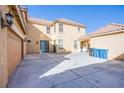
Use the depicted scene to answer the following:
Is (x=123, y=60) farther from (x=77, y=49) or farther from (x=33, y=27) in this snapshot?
(x=33, y=27)

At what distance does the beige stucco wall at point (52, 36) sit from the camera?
16.0 metres

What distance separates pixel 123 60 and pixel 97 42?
3.49 meters

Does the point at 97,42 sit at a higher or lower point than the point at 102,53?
higher

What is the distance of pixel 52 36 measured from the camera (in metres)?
17.6

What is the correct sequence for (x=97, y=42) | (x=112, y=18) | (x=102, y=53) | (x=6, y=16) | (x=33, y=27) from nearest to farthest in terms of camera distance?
(x=6, y=16), (x=102, y=53), (x=97, y=42), (x=112, y=18), (x=33, y=27)

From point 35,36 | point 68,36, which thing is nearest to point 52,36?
point 68,36

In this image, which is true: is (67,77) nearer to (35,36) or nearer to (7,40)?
(7,40)

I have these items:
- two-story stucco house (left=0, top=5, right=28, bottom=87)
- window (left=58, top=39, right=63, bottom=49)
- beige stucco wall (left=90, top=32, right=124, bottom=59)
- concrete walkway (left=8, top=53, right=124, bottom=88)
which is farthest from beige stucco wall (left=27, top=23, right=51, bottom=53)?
two-story stucco house (left=0, top=5, right=28, bottom=87)

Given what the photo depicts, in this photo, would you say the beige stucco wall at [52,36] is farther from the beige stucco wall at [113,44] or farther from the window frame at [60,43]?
the beige stucco wall at [113,44]

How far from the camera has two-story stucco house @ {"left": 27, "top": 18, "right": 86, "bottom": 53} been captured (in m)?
16.1

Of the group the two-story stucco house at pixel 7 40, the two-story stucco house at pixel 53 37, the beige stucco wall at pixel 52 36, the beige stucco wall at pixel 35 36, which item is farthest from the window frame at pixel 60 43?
the two-story stucco house at pixel 7 40
